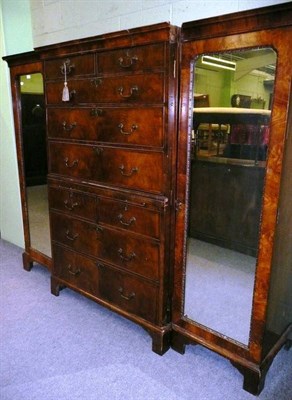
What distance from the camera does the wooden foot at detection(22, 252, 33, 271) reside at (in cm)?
267

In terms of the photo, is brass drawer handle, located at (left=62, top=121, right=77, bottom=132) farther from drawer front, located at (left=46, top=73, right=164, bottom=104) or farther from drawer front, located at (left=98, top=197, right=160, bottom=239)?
drawer front, located at (left=98, top=197, right=160, bottom=239)

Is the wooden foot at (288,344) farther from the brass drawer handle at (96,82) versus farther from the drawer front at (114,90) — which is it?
the brass drawer handle at (96,82)

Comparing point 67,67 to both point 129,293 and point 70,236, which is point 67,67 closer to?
point 70,236

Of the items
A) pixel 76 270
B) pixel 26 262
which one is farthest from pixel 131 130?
pixel 26 262

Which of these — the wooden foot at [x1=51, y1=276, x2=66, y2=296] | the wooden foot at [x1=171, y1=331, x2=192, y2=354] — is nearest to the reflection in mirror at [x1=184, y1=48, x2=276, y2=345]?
the wooden foot at [x1=171, y1=331, x2=192, y2=354]

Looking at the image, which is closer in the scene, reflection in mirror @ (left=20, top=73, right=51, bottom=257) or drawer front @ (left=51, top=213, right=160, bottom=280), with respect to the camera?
drawer front @ (left=51, top=213, right=160, bottom=280)

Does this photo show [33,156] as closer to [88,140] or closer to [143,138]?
[88,140]

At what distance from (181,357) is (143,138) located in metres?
1.20

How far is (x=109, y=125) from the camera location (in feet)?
5.54

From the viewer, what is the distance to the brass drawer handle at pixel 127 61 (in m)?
1.50

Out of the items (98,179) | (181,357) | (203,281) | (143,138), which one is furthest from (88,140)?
(181,357)

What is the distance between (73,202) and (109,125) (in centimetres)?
57

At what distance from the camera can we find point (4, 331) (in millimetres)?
1939

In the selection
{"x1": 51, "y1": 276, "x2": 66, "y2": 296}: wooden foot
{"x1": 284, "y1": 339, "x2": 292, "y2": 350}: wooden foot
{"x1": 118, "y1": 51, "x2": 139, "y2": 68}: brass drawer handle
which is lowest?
{"x1": 284, "y1": 339, "x2": 292, "y2": 350}: wooden foot
